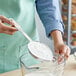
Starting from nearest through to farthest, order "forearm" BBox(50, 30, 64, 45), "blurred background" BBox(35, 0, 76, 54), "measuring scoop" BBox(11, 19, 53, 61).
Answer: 1. "measuring scoop" BBox(11, 19, 53, 61)
2. "forearm" BBox(50, 30, 64, 45)
3. "blurred background" BBox(35, 0, 76, 54)

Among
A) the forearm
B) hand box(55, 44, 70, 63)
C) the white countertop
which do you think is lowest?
the white countertop

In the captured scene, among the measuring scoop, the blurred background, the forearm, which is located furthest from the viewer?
the blurred background

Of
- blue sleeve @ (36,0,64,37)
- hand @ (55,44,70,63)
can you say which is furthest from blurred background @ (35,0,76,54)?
hand @ (55,44,70,63)

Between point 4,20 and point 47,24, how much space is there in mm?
270

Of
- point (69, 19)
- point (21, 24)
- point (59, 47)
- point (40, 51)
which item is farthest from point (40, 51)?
point (69, 19)

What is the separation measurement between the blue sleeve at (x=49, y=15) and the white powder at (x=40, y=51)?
0.18 m

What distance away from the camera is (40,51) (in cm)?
92

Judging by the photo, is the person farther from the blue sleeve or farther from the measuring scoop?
the measuring scoop

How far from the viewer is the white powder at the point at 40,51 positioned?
0.88 m

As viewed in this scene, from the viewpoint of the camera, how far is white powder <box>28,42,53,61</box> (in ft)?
2.89

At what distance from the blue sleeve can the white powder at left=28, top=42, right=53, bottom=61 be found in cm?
18

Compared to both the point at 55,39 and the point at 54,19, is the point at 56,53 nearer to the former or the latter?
the point at 55,39

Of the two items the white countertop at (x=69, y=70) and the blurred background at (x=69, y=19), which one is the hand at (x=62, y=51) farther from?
the blurred background at (x=69, y=19)

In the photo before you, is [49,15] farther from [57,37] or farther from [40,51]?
[40,51]
